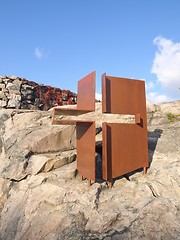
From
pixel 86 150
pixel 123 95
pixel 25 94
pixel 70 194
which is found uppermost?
pixel 25 94

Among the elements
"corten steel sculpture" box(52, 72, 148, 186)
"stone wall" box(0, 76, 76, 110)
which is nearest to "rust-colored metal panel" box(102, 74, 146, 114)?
"corten steel sculpture" box(52, 72, 148, 186)

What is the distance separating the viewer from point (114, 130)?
2.79m

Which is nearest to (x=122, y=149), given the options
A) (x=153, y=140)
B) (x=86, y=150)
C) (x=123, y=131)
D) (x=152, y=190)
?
(x=123, y=131)

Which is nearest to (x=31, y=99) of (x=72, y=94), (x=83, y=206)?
(x=72, y=94)

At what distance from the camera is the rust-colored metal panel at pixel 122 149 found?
2693 millimetres

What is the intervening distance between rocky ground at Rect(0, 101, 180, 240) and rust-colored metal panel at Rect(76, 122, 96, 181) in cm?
18

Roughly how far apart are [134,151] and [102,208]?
42.1 inches

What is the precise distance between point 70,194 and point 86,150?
0.66 metres

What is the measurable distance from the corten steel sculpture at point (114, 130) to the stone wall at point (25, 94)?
195 inches

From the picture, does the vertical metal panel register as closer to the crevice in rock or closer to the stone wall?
the crevice in rock

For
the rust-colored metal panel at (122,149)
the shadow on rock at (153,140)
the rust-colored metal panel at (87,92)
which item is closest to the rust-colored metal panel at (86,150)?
the rust-colored metal panel at (122,149)

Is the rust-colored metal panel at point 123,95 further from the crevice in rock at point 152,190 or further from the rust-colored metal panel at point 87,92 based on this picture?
the crevice in rock at point 152,190

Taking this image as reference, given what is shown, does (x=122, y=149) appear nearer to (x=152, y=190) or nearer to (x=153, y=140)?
(x=152, y=190)

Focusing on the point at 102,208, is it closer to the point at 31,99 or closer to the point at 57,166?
the point at 57,166
